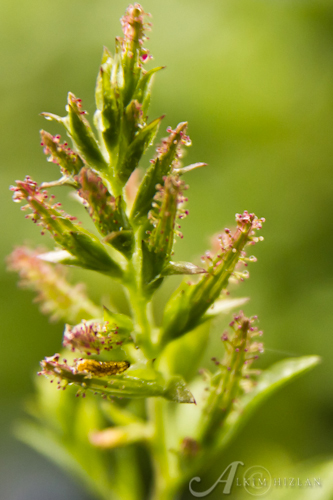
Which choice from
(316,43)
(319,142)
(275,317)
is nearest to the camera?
(275,317)

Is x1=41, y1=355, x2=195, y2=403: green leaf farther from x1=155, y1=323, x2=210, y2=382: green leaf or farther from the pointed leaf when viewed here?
the pointed leaf

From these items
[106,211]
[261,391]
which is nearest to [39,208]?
[106,211]

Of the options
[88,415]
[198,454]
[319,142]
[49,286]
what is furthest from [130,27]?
[319,142]

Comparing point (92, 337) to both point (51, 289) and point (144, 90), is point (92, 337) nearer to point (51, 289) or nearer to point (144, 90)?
point (51, 289)

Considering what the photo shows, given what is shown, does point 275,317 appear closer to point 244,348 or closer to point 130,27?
point 244,348

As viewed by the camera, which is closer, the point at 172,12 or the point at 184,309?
the point at 184,309

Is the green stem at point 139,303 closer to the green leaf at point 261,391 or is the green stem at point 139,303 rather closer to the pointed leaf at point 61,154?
the pointed leaf at point 61,154
